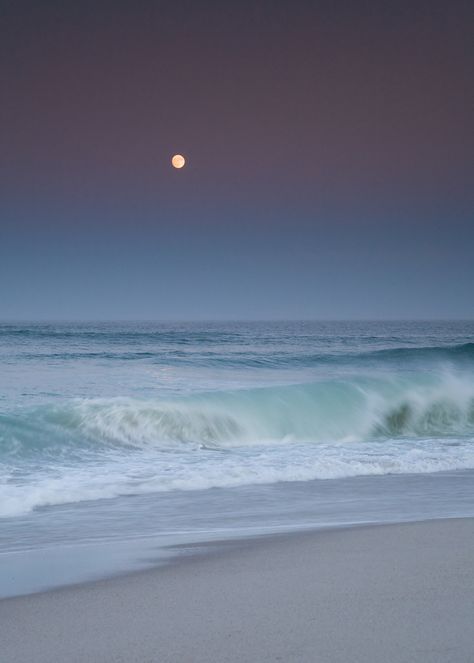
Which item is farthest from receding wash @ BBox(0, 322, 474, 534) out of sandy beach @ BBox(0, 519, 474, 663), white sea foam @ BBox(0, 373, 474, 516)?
sandy beach @ BBox(0, 519, 474, 663)

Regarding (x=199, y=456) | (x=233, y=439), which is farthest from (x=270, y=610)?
(x=233, y=439)

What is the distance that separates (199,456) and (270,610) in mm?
7484

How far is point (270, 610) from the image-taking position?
3723 millimetres

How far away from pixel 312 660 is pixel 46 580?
2.15 meters

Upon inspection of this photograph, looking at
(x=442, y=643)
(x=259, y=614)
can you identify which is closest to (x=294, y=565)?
(x=259, y=614)

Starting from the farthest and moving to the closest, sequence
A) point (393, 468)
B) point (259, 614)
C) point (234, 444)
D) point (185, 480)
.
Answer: point (234, 444) < point (393, 468) < point (185, 480) < point (259, 614)

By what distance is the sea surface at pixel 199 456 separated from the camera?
6145mm

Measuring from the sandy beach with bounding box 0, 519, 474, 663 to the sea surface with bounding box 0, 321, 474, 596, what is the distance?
576 millimetres

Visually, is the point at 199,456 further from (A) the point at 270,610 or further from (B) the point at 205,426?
(A) the point at 270,610

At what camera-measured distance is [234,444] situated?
532 inches

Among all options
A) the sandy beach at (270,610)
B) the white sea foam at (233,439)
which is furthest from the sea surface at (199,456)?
the sandy beach at (270,610)

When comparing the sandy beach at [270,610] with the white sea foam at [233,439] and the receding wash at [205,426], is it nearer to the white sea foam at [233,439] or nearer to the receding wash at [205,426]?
the receding wash at [205,426]

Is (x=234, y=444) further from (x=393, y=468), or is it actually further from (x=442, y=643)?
(x=442, y=643)

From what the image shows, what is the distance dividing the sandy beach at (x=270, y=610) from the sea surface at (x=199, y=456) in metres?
0.58
